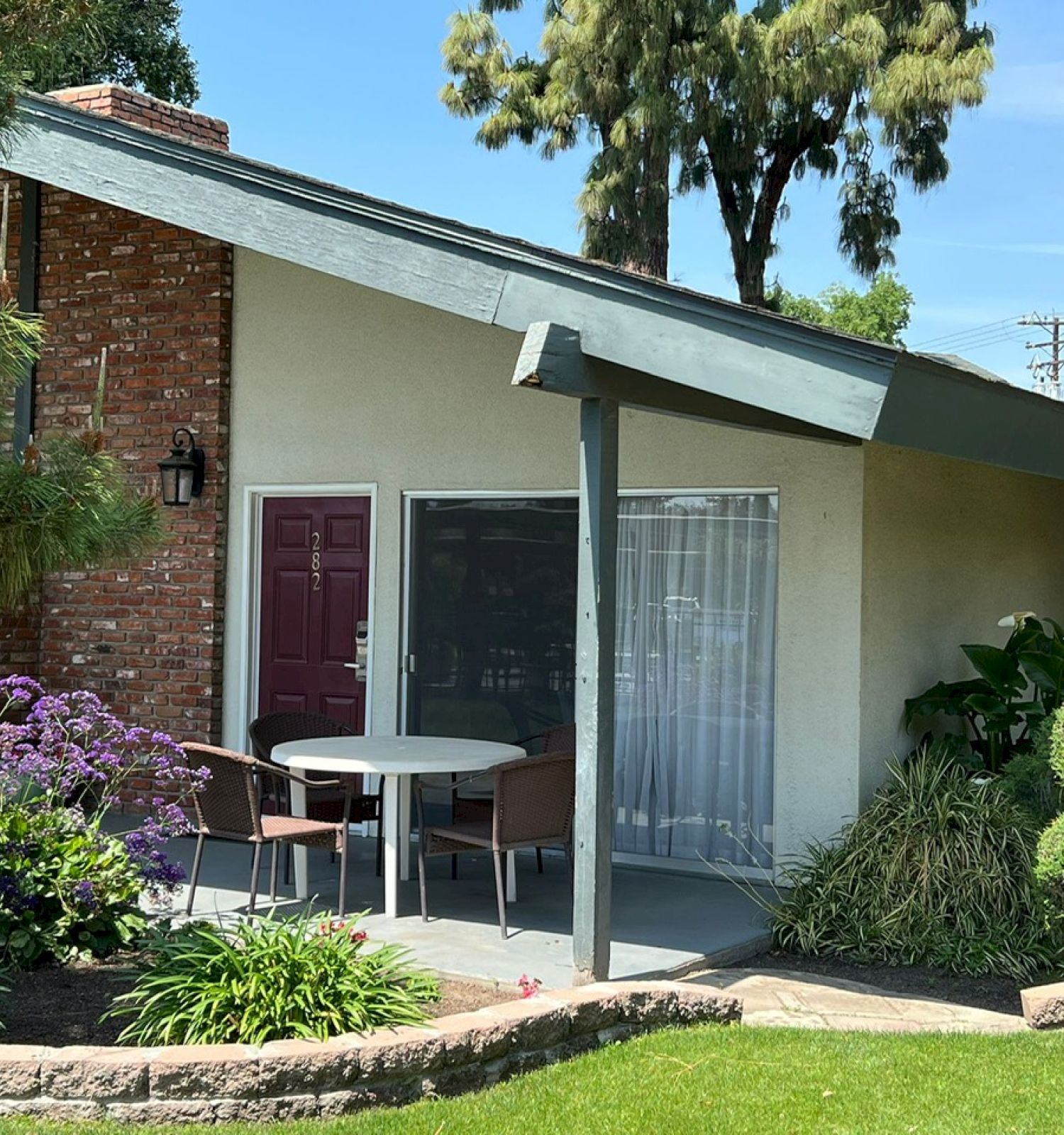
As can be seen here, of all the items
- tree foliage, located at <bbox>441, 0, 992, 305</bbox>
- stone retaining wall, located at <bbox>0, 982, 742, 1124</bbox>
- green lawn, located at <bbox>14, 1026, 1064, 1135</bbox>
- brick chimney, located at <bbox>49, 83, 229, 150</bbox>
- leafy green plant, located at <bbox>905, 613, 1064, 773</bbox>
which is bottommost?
green lawn, located at <bbox>14, 1026, 1064, 1135</bbox>

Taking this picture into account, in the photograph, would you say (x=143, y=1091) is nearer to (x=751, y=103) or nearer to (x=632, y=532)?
(x=632, y=532)

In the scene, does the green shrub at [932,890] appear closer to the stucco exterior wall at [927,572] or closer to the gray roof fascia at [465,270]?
the stucco exterior wall at [927,572]

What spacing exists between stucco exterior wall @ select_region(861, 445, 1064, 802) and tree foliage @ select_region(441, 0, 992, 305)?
953 centimetres

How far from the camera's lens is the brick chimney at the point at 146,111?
31.5 ft

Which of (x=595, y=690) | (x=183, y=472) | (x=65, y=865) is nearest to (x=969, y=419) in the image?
(x=595, y=690)

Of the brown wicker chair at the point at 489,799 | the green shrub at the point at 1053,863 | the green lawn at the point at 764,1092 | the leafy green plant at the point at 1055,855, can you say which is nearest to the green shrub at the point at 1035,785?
the leafy green plant at the point at 1055,855

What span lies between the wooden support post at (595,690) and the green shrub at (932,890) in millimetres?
1401

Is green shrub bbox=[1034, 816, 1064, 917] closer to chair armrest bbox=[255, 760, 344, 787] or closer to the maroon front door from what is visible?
chair armrest bbox=[255, 760, 344, 787]

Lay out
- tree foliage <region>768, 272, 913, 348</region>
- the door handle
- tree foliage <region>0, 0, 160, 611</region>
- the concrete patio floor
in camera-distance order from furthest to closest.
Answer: tree foliage <region>768, 272, 913, 348</region> < the door handle < the concrete patio floor < tree foliage <region>0, 0, 160, 611</region>

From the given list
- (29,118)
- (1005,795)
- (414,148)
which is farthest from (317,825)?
(414,148)

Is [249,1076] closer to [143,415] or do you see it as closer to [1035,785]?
[1035,785]

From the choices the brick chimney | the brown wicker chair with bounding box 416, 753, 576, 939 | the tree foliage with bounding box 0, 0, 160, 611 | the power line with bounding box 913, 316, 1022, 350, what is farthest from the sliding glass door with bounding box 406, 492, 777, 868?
the power line with bounding box 913, 316, 1022, 350

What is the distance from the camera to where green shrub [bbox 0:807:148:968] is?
17.9ft

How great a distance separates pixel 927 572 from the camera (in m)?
8.09
